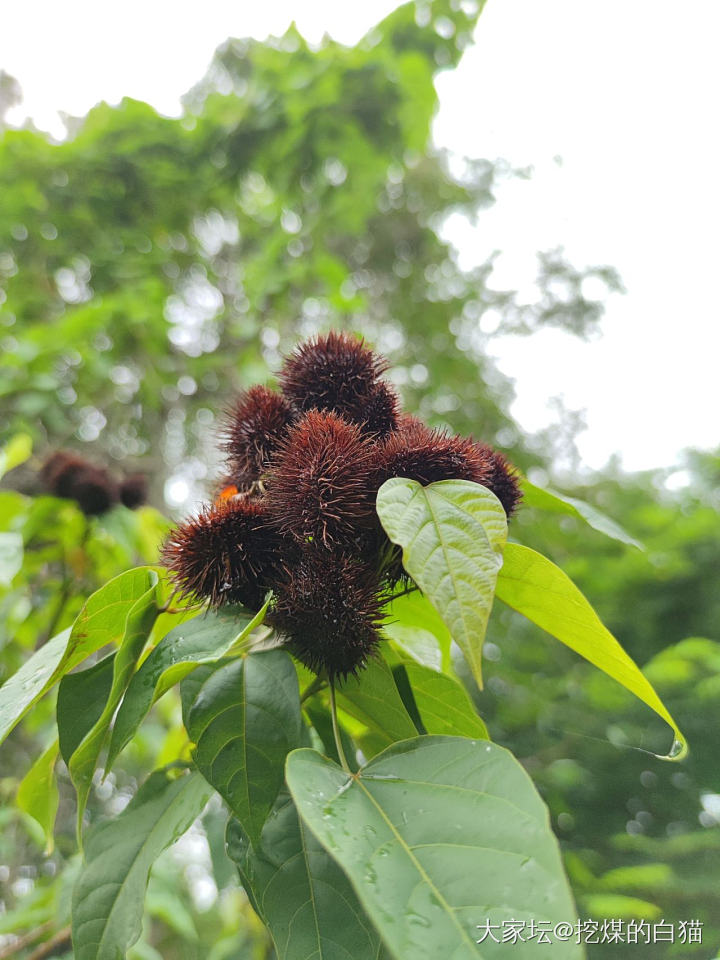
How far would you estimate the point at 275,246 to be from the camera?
253cm

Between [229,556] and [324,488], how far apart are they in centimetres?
11

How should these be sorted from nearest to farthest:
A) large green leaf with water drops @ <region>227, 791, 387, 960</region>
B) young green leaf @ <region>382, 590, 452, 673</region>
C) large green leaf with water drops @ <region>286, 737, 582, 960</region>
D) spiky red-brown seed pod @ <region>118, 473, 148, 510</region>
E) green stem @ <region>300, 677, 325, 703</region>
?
1. large green leaf with water drops @ <region>286, 737, 582, 960</region>
2. large green leaf with water drops @ <region>227, 791, 387, 960</region>
3. green stem @ <region>300, 677, 325, 703</region>
4. young green leaf @ <region>382, 590, 452, 673</region>
5. spiky red-brown seed pod @ <region>118, 473, 148, 510</region>

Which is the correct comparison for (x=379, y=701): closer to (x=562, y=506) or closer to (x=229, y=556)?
(x=229, y=556)

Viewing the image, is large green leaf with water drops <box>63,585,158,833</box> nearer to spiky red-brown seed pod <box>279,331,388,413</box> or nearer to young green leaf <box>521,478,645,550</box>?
spiky red-brown seed pod <box>279,331,388,413</box>

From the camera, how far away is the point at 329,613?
1.60ft

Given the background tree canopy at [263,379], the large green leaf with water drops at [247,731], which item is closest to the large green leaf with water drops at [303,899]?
the large green leaf with water drops at [247,731]

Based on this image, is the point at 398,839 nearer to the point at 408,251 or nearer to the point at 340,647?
the point at 340,647

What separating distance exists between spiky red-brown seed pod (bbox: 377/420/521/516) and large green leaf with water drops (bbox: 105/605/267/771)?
0.54ft

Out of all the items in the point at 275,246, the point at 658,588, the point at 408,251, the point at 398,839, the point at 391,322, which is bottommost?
the point at 398,839

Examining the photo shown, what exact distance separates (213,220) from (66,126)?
1.27 metres

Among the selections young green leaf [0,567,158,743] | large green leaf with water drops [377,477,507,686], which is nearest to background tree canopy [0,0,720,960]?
young green leaf [0,567,158,743]

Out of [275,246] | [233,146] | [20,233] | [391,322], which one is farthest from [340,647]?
[391,322]

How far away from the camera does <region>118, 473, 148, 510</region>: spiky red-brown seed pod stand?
1525mm

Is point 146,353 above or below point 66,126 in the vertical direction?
below
